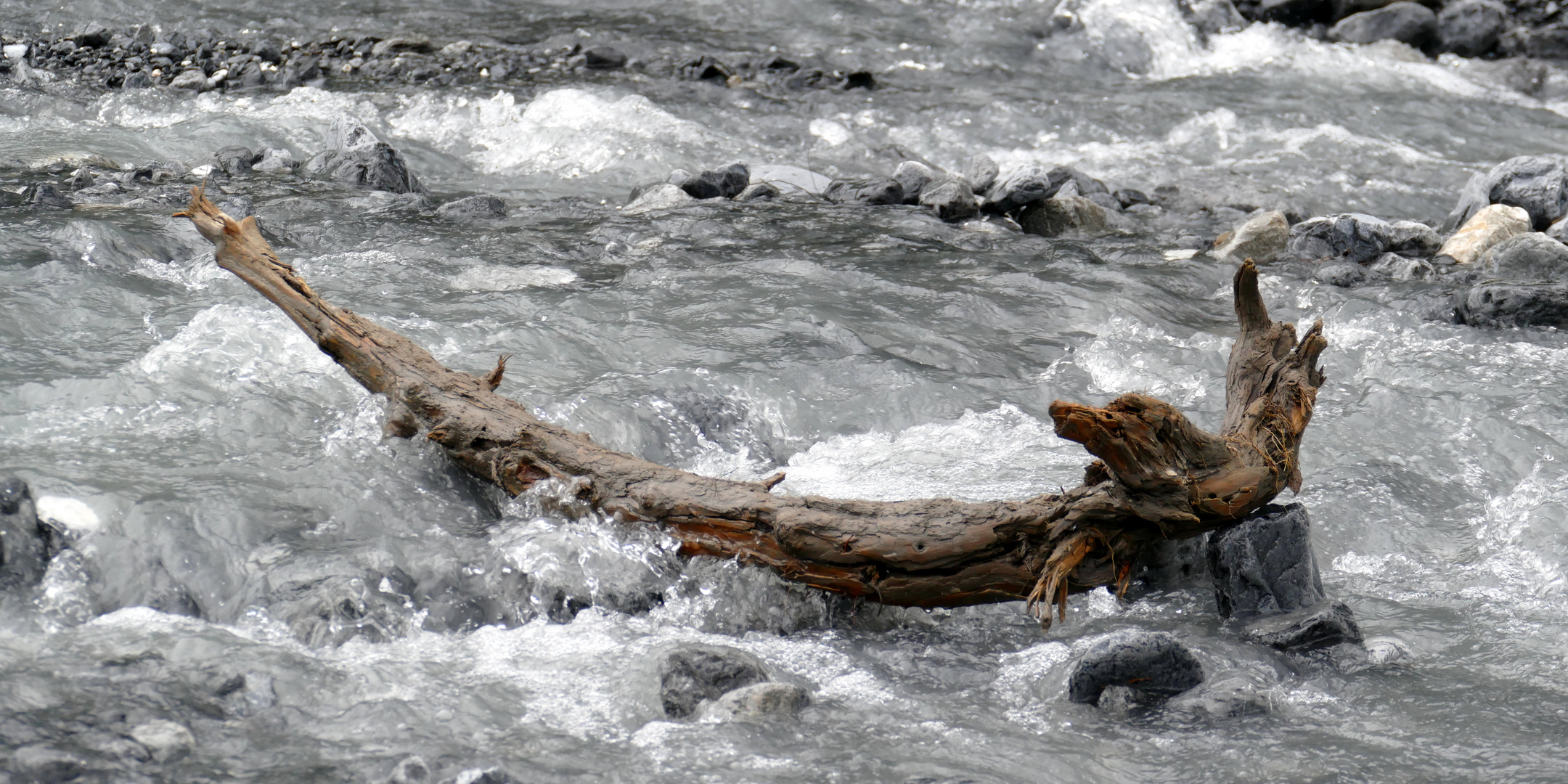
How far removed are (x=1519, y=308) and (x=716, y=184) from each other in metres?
4.13

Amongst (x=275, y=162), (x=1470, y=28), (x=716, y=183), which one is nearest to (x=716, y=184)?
(x=716, y=183)

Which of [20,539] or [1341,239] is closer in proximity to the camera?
[20,539]

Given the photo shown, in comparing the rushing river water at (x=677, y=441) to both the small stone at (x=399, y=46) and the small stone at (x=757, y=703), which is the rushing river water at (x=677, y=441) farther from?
the small stone at (x=399, y=46)

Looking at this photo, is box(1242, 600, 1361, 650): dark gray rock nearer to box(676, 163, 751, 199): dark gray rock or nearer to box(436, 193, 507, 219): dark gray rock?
box(676, 163, 751, 199): dark gray rock

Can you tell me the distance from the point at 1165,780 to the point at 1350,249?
4.93m

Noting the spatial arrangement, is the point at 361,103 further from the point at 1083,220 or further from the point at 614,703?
the point at 614,703

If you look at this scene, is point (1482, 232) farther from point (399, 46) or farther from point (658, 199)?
point (399, 46)

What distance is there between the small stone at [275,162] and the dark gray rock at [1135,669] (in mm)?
5943

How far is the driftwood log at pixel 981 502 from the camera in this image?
9.45ft

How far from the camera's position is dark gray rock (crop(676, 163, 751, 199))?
282 inches

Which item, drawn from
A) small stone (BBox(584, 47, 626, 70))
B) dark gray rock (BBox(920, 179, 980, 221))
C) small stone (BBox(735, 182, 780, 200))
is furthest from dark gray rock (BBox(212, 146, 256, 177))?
dark gray rock (BBox(920, 179, 980, 221))

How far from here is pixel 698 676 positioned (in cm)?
278

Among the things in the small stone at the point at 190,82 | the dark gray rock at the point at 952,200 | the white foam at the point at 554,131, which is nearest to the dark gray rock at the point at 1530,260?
the dark gray rock at the point at 952,200

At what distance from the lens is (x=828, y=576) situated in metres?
3.11
